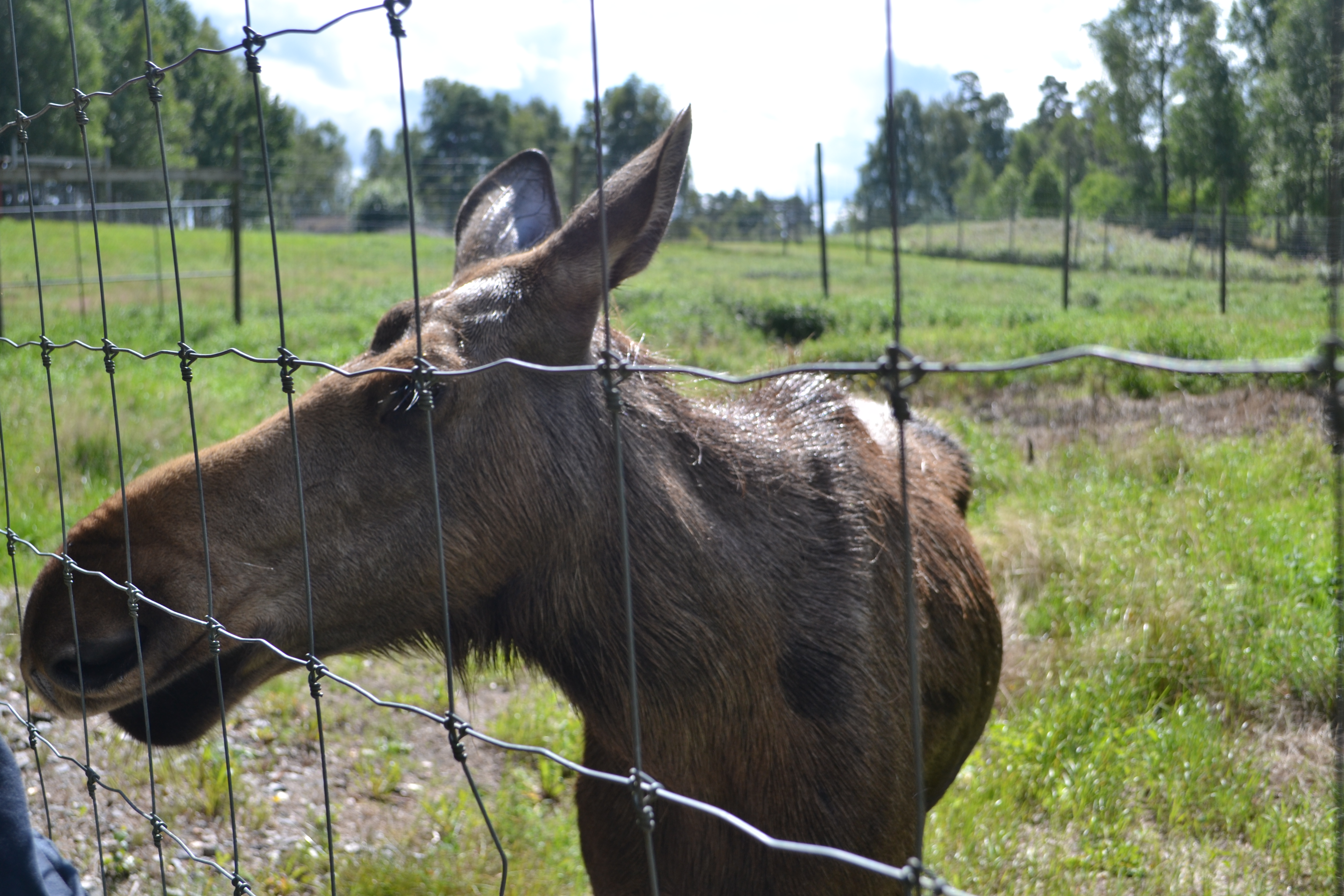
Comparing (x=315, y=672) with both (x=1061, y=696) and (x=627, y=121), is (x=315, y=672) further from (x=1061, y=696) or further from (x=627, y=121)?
(x=627, y=121)

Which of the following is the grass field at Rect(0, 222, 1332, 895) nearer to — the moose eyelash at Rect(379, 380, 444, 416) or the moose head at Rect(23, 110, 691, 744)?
the moose head at Rect(23, 110, 691, 744)

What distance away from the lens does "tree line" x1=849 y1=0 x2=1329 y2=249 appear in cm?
294

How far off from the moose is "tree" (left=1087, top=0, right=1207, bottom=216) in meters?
4.97

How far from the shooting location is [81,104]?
7.82ft

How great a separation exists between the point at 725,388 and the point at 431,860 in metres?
1.90

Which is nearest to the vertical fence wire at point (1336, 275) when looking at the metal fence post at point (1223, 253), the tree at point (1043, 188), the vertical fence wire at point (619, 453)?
the vertical fence wire at point (619, 453)

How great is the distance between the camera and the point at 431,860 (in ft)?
10.9

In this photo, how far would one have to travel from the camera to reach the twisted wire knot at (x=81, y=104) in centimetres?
237

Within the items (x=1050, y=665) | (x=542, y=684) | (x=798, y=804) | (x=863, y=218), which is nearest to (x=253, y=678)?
(x=798, y=804)

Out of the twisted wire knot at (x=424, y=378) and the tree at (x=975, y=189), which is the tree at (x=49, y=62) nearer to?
the twisted wire knot at (x=424, y=378)

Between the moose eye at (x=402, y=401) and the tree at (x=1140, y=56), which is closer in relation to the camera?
the moose eye at (x=402, y=401)

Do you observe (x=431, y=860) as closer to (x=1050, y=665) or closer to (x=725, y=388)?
(x=725, y=388)

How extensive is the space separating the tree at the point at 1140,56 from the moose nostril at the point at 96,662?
591 cm

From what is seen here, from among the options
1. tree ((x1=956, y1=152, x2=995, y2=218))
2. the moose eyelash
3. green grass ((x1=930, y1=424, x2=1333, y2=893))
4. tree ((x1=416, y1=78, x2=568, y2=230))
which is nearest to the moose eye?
the moose eyelash
